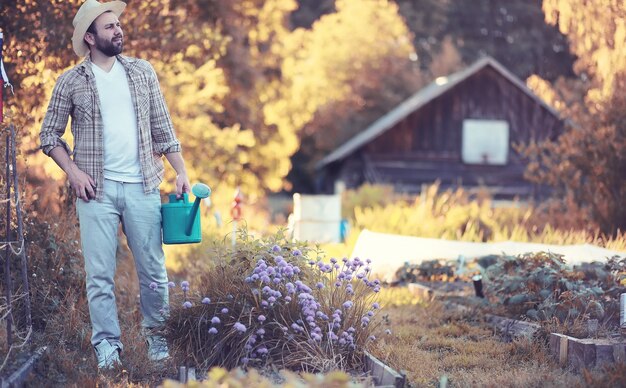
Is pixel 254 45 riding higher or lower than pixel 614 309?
higher

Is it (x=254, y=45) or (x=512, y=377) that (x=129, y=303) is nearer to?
(x=512, y=377)

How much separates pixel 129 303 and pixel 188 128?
12.0 meters

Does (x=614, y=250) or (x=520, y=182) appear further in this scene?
(x=520, y=182)

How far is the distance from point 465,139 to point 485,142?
65 centimetres

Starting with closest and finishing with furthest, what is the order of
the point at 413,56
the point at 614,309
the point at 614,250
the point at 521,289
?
the point at 614,309 → the point at 521,289 → the point at 614,250 → the point at 413,56

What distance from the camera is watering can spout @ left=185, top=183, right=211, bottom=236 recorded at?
19.5 feet

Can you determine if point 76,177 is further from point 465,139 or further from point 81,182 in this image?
point 465,139

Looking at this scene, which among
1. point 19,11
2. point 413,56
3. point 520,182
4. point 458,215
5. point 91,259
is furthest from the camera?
point 413,56

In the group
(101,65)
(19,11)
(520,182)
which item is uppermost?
(19,11)

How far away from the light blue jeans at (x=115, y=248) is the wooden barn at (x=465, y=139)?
24215 millimetres

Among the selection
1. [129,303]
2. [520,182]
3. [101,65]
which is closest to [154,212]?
[101,65]

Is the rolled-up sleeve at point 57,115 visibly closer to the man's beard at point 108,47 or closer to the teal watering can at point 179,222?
the man's beard at point 108,47

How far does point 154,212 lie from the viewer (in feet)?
20.7

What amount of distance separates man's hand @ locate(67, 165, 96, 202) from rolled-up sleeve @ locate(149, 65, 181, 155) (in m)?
0.56
